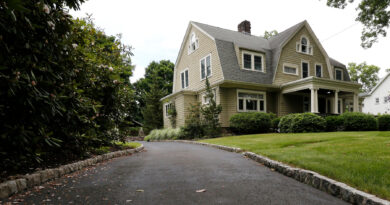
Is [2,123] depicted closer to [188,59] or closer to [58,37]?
[58,37]

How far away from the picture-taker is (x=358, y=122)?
13.6m

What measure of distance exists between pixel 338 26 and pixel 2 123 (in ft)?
66.8

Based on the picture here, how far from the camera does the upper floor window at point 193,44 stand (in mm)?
19066

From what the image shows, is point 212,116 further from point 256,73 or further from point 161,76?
point 161,76

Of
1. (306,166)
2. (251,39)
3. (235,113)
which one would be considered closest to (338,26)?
(251,39)

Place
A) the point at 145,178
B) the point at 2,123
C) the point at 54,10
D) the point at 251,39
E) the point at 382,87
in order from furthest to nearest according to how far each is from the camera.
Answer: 1. the point at 382,87
2. the point at 251,39
3. the point at 145,178
4. the point at 54,10
5. the point at 2,123

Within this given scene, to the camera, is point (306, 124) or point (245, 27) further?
point (245, 27)

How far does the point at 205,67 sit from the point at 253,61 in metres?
3.50

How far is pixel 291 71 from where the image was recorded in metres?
18.3

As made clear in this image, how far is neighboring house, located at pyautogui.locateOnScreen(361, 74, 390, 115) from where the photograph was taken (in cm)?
3219

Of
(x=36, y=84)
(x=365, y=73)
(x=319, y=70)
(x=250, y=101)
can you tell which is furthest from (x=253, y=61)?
(x=365, y=73)

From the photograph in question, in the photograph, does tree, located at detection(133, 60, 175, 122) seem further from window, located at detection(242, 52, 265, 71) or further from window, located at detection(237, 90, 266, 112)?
window, located at detection(237, 90, 266, 112)

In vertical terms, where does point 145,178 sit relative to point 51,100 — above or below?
below

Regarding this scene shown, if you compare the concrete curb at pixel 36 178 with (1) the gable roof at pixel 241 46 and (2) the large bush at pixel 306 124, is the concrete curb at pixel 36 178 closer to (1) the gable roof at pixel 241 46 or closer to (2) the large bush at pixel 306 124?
(2) the large bush at pixel 306 124
